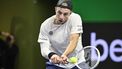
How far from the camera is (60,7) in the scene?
3.04 metres

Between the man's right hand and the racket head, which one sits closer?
the man's right hand

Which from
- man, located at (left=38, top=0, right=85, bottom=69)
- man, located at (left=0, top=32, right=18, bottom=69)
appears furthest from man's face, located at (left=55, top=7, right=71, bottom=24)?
man, located at (left=0, top=32, right=18, bottom=69)

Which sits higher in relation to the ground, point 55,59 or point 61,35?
point 61,35

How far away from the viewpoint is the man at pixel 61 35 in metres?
3.04

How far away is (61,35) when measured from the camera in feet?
10.3

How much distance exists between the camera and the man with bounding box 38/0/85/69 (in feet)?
9.96

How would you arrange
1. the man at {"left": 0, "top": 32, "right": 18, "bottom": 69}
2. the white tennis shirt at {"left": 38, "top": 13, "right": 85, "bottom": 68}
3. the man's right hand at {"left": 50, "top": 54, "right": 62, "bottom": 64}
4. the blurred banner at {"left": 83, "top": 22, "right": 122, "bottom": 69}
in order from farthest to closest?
1. the man at {"left": 0, "top": 32, "right": 18, "bottom": 69}
2. the blurred banner at {"left": 83, "top": 22, "right": 122, "bottom": 69}
3. the white tennis shirt at {"left": 38, "top": 13, "right": 85, "bottom": 68}
4. the man's right hand at {"left": 50, "top": 54, "right": 62, "bottom": 64}

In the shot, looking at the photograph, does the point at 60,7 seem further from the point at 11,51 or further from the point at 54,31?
the point at 11,51

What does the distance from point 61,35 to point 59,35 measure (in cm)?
2

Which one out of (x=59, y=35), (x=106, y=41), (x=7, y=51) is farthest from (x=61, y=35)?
(x=7, y=51)

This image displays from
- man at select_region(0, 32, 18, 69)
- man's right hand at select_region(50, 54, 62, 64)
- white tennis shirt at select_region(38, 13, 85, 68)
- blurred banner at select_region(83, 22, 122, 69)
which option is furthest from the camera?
man at select_region(0, 32, 18, 69)

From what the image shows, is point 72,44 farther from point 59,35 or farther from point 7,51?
point 7,51

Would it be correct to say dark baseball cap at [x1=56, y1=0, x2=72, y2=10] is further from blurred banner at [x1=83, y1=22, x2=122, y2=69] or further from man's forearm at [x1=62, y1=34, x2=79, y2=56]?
blurred banner at [x1=83, y1=22, x2=122, y2=69]

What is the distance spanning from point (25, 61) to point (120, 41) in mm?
1050
